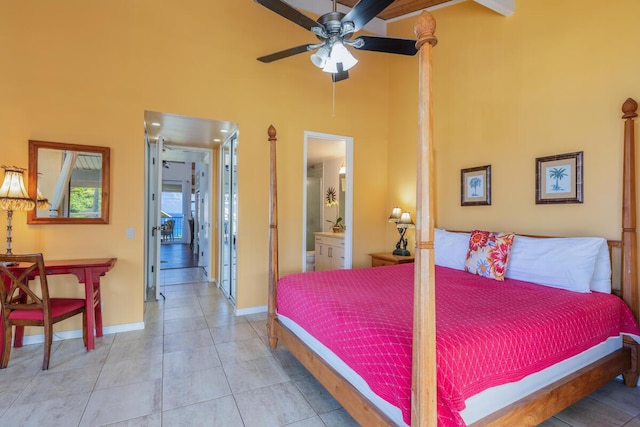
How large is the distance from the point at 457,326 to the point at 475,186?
2.35 meters

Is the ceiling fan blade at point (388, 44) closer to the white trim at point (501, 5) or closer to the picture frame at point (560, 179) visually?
the white trim at point (501, 5)

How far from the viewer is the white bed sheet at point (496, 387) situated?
1.48 m

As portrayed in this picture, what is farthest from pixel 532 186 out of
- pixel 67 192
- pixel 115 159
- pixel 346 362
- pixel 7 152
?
pixel 7 152

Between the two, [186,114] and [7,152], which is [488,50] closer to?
[186,114]

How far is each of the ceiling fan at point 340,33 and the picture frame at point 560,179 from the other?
1629 millimetres

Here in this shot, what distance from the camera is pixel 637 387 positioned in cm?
234

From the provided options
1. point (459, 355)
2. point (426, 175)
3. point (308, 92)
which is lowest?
point (459, 355)

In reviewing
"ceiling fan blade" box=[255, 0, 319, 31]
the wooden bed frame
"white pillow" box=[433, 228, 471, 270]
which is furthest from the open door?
"white pillow" box=[433, 228, 471, 270]

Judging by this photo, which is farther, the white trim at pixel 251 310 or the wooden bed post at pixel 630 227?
the white trim at pixel 251 310

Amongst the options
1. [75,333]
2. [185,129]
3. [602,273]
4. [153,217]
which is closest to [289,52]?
[185,129]

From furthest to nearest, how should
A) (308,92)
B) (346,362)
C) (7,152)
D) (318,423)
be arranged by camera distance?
1. (308,92)
2. (7,152)
3. (318,423)
4. (346,362)

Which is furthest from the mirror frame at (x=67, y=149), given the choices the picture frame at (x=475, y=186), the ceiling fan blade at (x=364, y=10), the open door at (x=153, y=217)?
the picture frame at (x=475, y=186)

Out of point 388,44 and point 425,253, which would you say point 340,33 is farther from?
point 425,253

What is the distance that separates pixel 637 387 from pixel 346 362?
92.4 inches
